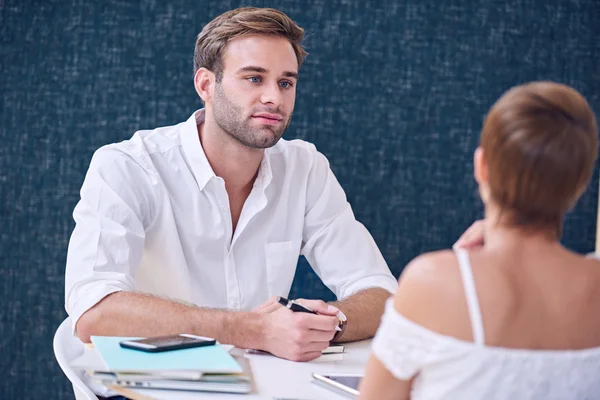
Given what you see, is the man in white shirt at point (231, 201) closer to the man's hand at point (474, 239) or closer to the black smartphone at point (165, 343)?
the black smartphone at point (165, 343)

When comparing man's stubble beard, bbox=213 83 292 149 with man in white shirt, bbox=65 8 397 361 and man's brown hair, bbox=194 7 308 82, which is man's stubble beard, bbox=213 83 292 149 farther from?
man's brown hair, bbox=194 7 308 82

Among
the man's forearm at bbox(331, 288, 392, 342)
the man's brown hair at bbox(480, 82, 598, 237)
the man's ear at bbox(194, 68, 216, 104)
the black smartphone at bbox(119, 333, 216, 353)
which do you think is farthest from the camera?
the man's ear at bbox(194, 68, 216, 104)

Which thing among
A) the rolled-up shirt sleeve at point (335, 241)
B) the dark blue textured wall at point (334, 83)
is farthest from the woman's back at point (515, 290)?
the dark blue textured wall at point (334, 83)

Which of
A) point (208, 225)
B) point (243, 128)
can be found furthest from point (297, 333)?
point (243, 128)

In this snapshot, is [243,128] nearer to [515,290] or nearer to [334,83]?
[334,83]

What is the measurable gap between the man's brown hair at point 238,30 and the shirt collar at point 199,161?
180 millimetres

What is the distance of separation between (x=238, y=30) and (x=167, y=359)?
118 cm

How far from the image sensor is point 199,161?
7.61ft

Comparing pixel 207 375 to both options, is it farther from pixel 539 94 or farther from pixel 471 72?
pixel 471 72

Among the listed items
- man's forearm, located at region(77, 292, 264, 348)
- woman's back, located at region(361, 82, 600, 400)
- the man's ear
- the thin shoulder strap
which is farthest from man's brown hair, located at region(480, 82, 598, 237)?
the man's ear

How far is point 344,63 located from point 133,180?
35.2 inches

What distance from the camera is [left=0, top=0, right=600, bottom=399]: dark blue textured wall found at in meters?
2.71

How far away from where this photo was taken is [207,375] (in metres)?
1.43

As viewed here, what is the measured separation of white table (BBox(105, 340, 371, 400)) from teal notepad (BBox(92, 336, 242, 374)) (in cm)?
4
